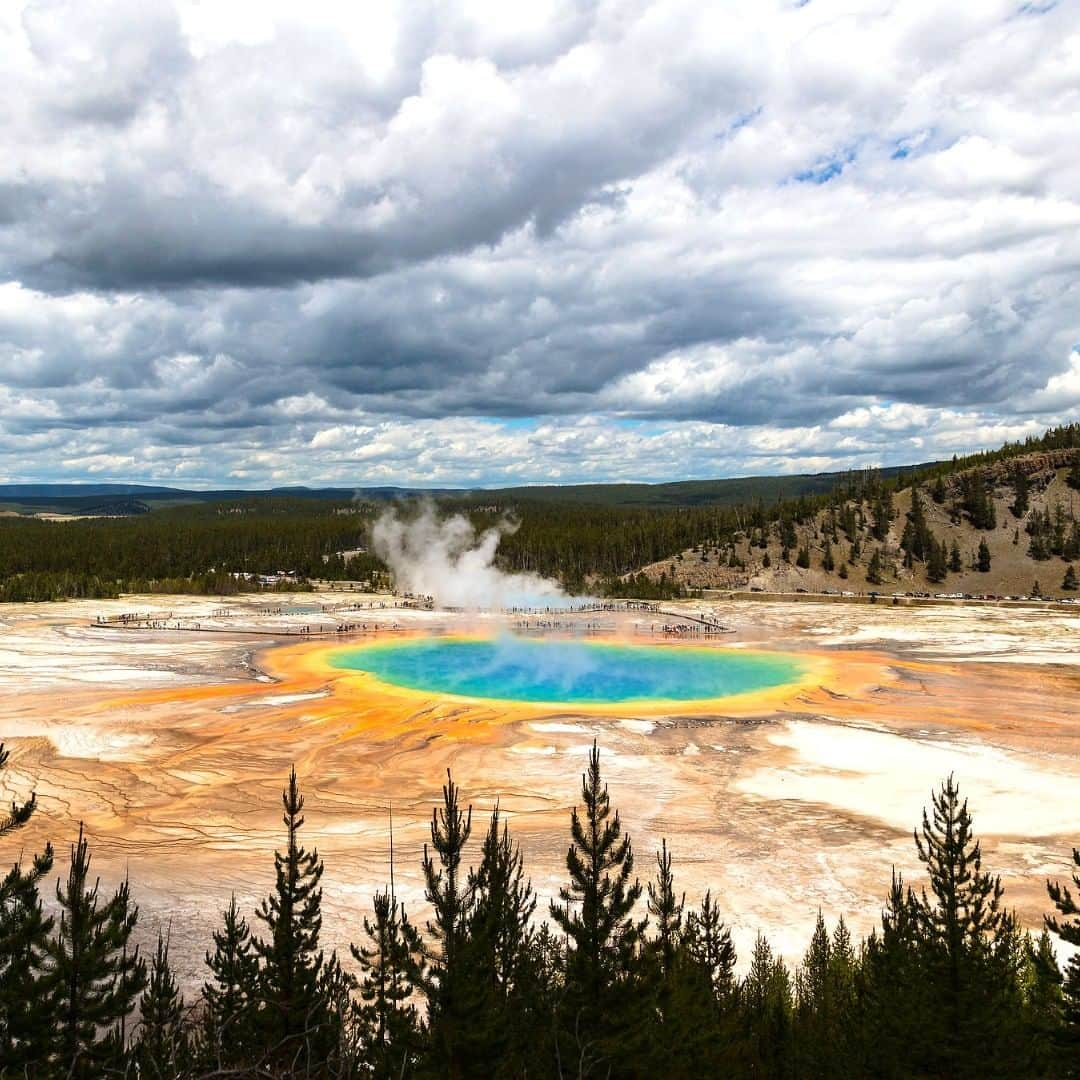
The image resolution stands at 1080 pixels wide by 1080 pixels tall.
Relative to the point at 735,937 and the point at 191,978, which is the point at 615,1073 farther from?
the point at 191,978

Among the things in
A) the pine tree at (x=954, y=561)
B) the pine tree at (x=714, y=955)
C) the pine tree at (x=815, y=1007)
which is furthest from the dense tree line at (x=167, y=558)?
the pine tree at (x=815, y=1007)

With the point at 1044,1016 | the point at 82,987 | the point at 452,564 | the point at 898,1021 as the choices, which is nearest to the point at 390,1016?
the point at 82,987

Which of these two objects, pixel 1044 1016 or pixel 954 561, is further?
pixel 954 561

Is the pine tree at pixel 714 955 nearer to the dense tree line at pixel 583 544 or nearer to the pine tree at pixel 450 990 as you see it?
the pine tree at pixel 450 990

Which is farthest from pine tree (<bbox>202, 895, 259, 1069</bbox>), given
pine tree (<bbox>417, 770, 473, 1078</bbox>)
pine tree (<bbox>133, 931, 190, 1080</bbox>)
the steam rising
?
the steam rising

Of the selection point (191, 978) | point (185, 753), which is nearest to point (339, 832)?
point (191, 978)

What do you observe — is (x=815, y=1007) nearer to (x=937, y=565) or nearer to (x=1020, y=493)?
(x=937, y=565)

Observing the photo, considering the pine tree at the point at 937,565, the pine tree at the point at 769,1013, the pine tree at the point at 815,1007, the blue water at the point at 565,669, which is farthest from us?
the pine tree at the point at 937,565
